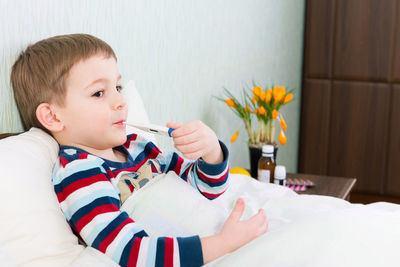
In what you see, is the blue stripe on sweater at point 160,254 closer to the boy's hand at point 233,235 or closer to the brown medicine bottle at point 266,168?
the boy's hand at point 233,235

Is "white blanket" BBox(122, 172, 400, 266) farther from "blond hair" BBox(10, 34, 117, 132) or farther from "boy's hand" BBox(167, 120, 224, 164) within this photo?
"blond hair" BBox(10, 34, 117, 132)

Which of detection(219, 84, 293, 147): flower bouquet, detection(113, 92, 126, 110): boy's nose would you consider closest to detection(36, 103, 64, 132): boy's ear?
detection(113, 92, 126, 110): boy's nose

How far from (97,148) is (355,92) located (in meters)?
2.48

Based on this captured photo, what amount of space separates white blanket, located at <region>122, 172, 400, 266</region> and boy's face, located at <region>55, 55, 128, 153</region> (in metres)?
0.14

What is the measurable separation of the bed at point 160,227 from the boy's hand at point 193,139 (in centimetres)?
8

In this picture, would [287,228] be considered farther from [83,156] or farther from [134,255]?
[83,156]

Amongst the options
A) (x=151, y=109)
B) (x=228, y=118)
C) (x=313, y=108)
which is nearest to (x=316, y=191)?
(x=228, y=118)

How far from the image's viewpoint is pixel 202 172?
3.78ft

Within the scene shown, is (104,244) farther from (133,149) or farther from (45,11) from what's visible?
(45,11)

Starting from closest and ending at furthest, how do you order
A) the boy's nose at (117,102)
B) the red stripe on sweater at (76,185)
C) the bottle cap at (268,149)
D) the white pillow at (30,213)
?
the white pillow at (30,213) < the red stripe on sweater at (76,185) < the boy's nose at (117,102) < the bottle cap at (268,149)

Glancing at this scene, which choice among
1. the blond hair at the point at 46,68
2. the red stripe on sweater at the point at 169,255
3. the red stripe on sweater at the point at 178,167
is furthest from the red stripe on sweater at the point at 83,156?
the red stripe on sweater at the point at 178,167

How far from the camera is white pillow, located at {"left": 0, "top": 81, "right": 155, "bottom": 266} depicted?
0.76 meters

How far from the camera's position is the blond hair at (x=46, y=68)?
37.7 inches

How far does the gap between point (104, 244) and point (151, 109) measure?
31.5 inches
